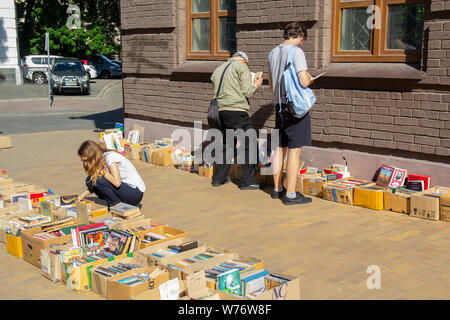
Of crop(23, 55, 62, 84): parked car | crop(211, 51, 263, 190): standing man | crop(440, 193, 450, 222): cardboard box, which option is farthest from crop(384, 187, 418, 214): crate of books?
crop(23, 55, 62, 84): parked car

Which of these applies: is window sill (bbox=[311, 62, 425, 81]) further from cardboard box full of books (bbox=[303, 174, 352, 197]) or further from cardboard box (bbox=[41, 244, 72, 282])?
cardboard box (bbox=[41, 244, 72, 282])

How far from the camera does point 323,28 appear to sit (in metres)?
8.15

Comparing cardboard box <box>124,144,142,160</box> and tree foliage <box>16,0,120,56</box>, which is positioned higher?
tree foliage <box>16,0,120,56</box>

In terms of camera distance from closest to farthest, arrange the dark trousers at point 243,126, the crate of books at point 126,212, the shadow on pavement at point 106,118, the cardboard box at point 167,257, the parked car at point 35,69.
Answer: the cardboard box at point 167,257 < the crate of books at point 126,212 < the dark trousers at point 243,126 < the shadow on pavement at point 106,118 < the parked car at point 35,69

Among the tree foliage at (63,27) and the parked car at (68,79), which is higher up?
the tree foliage at (63,27)

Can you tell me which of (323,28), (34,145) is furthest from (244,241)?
(34,145)

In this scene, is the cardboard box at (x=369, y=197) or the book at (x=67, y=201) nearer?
the book at (x=67, y=201)

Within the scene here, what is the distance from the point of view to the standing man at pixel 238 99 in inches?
313

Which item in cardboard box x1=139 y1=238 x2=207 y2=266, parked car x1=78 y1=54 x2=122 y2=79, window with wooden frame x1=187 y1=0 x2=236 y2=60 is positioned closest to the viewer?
cardboard box x1=139 y1=238 x2=207 y2=266

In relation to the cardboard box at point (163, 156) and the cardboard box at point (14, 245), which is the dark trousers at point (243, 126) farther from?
the cardboard box at point (14, 245)

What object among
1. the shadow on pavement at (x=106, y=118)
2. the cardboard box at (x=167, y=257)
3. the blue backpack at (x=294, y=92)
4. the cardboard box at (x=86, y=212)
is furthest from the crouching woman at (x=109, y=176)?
the shadow on pavement at (x=106, y=118)

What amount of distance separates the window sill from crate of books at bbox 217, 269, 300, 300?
3946mm

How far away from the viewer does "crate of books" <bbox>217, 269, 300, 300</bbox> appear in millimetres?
4016

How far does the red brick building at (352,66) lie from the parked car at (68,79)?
1848 cm
